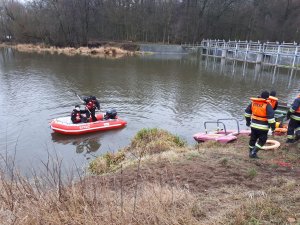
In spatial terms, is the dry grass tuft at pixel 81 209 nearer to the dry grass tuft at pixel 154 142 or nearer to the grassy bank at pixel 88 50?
the dry grass tuft at pixel 154 142

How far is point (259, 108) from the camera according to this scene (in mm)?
7270

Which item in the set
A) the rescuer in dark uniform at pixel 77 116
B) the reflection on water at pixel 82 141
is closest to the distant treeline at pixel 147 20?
the rescuer in dark uniform at pixel 77 116

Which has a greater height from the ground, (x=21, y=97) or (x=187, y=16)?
(x=187, y=16)

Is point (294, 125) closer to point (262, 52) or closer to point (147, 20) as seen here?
point (262, 52)

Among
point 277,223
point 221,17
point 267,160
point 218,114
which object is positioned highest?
point 221,17

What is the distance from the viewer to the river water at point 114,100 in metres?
11.9

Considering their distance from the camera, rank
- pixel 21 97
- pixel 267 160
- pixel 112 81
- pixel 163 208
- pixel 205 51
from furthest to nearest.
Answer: pixel 205 51 → pixel 112 81 → pixel 21 97 → pixel 267 160 → pixel 163 208


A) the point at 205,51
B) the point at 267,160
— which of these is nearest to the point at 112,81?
the point at 267,160

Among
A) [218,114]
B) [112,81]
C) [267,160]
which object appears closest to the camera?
[267,160]

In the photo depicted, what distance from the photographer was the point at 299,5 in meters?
59.8

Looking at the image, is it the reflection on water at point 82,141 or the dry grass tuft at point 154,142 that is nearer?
the dry grass tuft at point 154,142

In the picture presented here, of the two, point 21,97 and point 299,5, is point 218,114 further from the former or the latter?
point 299,5

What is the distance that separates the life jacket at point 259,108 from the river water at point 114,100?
480 cm

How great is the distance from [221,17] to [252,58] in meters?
29.8
